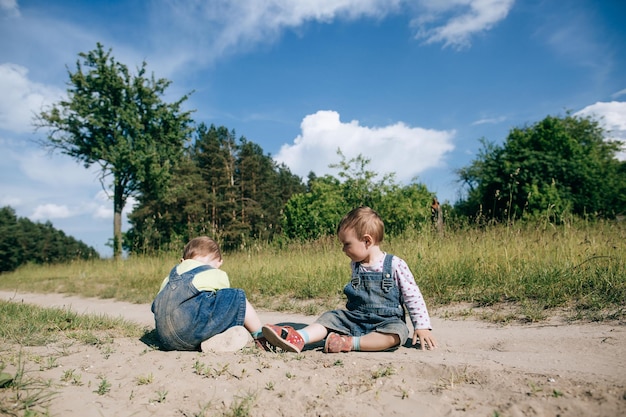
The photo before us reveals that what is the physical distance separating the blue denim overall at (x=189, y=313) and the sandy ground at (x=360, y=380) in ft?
0.63

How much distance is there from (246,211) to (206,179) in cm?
556

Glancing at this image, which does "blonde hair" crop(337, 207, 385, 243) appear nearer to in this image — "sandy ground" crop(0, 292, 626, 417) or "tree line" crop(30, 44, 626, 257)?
"sandy ground" crop(0, 292, 626, 417)

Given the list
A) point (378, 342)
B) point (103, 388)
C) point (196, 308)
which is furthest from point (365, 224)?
point (103, 388)

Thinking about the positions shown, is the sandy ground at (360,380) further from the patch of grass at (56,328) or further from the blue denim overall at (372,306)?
the patch of grass at (56,328)

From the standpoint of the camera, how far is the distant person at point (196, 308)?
3.66 m

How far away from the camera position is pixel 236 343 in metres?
3.71

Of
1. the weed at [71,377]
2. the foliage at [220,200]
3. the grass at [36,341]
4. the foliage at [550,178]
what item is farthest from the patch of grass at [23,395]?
the foliage at [220,200]

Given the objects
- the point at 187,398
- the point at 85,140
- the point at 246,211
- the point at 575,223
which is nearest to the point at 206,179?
the point at 246,211

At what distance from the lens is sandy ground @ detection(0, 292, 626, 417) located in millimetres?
2201

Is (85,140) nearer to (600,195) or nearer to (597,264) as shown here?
(597,264)

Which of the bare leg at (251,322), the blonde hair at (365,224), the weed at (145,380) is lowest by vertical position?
the weed at (145,380)

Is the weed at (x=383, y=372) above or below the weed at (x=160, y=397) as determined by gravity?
above

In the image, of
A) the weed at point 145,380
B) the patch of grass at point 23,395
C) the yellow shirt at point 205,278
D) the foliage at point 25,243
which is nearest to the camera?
the patch of grass at point 23,395

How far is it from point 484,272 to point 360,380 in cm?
387
